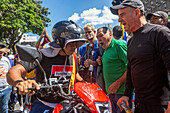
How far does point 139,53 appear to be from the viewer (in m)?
1.77

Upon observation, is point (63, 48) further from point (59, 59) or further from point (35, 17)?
point (35, 17)

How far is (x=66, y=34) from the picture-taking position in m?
2.22

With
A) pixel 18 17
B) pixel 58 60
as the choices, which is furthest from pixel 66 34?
pixel 18 17

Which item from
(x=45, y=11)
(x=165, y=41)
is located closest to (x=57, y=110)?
(x=165, y=41)

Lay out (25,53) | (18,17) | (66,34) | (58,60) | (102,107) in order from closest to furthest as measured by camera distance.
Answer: (102,107)
(25,53)
(66,34)
(58,60)
(18,17)

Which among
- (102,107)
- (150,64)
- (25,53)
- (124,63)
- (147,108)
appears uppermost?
(25,53)

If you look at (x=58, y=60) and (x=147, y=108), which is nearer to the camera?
(x=147, y=108)

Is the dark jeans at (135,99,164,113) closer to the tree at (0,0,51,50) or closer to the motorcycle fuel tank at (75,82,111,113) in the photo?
the motorcycle fuel tank at (75,82,111,113)

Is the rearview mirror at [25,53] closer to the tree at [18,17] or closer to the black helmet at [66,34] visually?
the black helmet at [66,34]

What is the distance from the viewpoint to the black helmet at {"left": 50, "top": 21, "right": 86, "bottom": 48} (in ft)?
7.23

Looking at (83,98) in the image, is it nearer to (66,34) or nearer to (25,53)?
(25,53)

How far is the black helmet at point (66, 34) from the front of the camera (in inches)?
86.8

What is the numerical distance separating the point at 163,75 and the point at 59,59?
4.43ft

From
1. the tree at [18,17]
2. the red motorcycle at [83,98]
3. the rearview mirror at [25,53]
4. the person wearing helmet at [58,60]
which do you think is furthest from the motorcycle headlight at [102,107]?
the tree at [18,17]
